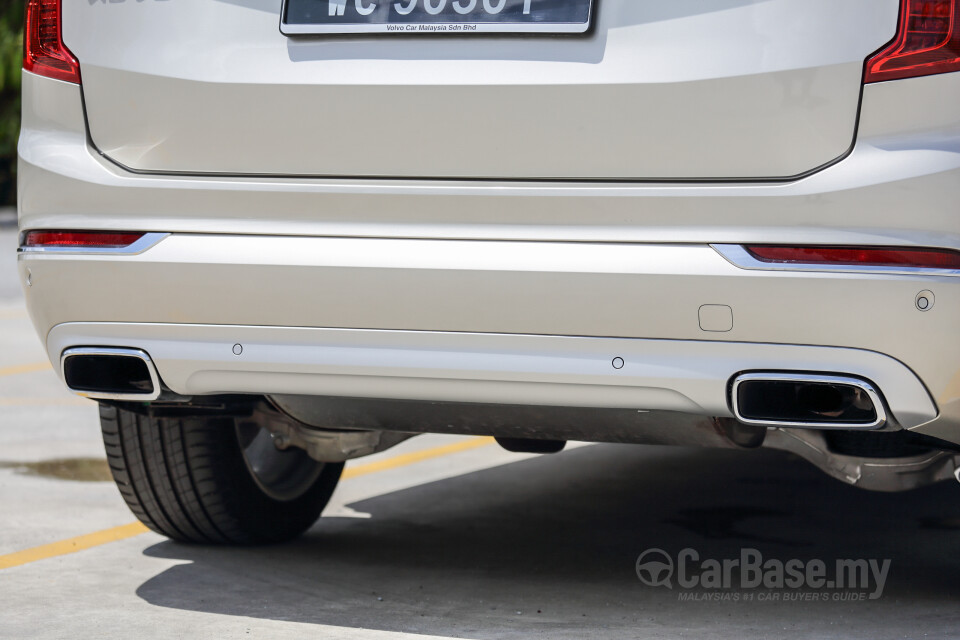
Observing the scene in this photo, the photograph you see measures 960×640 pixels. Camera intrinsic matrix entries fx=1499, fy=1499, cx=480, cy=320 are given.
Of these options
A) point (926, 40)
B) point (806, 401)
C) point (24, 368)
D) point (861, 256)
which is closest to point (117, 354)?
point (806, 401)

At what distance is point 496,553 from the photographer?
427 cm

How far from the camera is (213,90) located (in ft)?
10.7

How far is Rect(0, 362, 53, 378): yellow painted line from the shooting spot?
7.82m

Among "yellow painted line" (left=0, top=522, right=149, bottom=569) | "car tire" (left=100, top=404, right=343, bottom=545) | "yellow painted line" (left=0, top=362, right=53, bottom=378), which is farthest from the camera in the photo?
"yellow painted line" (left=0, top=362, right=53, bottom=378)

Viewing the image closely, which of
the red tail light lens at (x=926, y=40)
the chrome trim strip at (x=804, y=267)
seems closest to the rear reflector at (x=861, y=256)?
the chrome trim strip at (x=804, y=267)

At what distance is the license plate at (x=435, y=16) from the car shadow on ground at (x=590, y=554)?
1361mm

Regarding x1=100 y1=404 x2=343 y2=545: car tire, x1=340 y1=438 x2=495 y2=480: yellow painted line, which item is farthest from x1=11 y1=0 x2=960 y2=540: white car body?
x1=340 y1=438 x2=495 y2=480: yellow painted line

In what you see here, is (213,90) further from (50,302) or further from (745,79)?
(745,79)

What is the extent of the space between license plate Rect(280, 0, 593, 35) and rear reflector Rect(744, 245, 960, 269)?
58 cm

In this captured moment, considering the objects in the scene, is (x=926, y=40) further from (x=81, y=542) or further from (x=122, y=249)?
(x=81, y=542)

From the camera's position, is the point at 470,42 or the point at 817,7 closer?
the point at 817,7

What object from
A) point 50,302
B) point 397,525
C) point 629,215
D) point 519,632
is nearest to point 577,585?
point 519,632

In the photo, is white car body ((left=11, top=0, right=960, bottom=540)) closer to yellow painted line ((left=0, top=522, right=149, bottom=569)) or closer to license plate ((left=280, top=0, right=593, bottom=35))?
license plate ((left=280, top=0, right=593, bottom=35))

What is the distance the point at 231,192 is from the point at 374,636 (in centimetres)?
105
